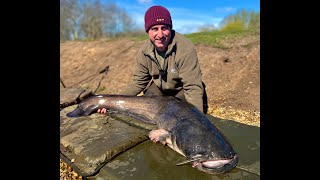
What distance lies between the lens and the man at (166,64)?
346 cm

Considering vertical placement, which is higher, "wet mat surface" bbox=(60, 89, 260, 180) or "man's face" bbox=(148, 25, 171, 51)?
"man's face" bbox=(148, 25, 171, 51)

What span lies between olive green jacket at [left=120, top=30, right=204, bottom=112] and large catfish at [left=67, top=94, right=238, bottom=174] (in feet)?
1.01

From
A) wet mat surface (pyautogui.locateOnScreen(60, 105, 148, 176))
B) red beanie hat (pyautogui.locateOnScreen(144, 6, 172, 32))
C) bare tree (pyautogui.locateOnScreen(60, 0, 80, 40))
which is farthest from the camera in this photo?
bare tree (pyautogui.locateOnScreen(60, 0, 80, 40))

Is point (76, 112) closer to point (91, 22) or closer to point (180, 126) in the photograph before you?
point (180, 126)

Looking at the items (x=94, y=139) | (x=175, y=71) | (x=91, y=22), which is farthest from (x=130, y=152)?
(x=91, y=22)

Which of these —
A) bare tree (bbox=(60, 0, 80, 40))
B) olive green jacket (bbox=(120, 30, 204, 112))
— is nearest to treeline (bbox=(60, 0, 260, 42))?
bare tree (bbox=(60, 0, 80, 40))

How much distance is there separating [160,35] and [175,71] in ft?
1.70

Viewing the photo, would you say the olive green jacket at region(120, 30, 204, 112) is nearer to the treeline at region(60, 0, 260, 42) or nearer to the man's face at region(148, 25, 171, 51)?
the man's face at region(148, 25, 171, 51)

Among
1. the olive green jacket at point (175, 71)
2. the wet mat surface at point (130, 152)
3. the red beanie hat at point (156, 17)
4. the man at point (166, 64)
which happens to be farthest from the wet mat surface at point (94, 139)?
the red beanie hat at point (156, 17)

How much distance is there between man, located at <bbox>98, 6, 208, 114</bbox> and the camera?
346 cm

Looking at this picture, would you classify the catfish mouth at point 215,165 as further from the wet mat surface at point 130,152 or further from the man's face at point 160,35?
the man's face at point 160,35
